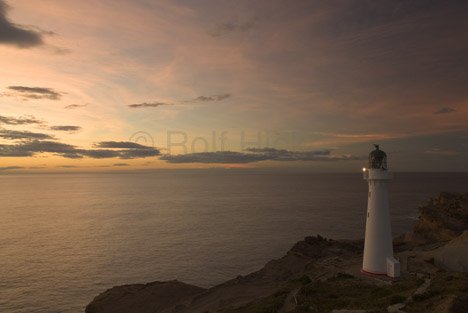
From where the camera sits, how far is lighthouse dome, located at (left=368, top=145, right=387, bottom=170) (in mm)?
33075

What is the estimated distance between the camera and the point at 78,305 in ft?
144

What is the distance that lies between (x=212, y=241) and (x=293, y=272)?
101ft

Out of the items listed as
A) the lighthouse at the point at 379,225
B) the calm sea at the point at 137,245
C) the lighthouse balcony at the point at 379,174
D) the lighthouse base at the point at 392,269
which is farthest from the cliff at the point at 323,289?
the lighthouse balcony at the point at 379,174

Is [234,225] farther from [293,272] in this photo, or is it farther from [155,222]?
[293,272]

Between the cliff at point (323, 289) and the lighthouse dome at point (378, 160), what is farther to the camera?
the lighthouse dome at point (378, 160)

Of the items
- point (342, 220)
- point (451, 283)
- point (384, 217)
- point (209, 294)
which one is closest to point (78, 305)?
point (209, 294)

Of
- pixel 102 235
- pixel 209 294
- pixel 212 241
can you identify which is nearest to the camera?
pixel 209 294

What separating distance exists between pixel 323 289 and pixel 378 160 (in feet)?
41.9

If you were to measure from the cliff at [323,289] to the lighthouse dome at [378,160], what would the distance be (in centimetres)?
1009

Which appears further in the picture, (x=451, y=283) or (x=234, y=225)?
(x=234, y=225)

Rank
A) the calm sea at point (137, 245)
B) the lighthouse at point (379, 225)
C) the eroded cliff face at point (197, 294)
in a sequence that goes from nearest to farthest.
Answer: the lighthouse at point (379, 225) < the eroded cliff face at point (197, 294) < the calm sea at point (137, 245)

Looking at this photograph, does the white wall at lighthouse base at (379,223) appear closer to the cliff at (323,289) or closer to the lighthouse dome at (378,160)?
the lighthouse dome at (378,160)

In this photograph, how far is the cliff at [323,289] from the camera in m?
24.4

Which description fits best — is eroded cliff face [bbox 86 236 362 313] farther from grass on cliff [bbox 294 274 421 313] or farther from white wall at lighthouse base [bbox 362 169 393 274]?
white wall at lighthouse base [bbox 362 169 393 274]
